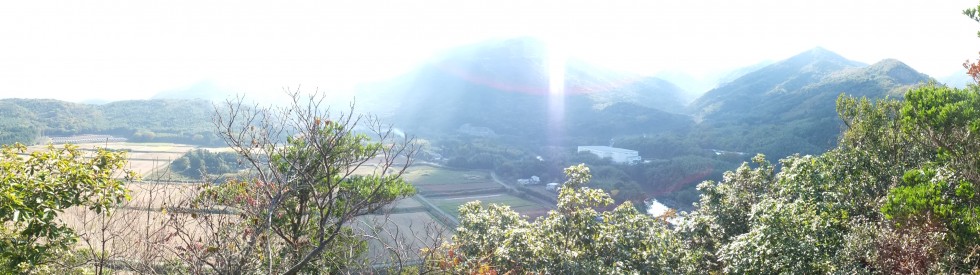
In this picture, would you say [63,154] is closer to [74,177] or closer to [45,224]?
[74,177]

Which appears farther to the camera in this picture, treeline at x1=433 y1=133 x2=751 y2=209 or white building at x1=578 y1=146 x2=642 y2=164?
Result: white building at x1=578 y1=146 x2=642 y2=164

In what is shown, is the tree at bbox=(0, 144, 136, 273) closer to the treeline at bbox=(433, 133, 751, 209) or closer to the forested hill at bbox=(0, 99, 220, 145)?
the treeline at bbox=(433, 133, 751, 209)

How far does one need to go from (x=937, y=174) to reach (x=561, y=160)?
270ft

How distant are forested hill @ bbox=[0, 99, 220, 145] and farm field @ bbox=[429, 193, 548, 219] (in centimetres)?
4832

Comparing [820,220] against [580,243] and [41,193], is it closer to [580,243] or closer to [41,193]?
[580,243]

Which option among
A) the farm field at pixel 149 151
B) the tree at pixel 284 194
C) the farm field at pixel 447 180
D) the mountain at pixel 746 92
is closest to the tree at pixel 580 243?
the tree at pixel 284 194

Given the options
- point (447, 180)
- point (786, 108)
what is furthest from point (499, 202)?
point (786, 108)

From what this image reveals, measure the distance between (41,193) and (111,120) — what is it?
126 metres

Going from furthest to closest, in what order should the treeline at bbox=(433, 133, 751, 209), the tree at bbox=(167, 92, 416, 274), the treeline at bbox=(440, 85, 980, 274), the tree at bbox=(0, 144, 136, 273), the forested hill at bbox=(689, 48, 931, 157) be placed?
the forested hill at bbox=(689, 48, 931, 157)
the treeline at bbox=(433, 133, 751, 209)
the treeline at bbox=(440, 85, 980, 274)
the tree at bbox=(167, 92, 416, 274)
the tree at bbox=(0, 144, 136, 273)

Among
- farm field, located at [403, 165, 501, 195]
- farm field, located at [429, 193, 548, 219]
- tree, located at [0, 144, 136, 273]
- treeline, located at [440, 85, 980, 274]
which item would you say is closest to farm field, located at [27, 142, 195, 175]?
farm field, located at [403, 165, 501, 195]

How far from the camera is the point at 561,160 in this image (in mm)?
91000

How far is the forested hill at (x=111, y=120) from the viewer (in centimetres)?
8819

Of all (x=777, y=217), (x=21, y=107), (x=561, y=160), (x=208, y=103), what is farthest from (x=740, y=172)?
(x=208, y=103)

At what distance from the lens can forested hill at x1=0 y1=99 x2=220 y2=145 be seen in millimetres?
88188
